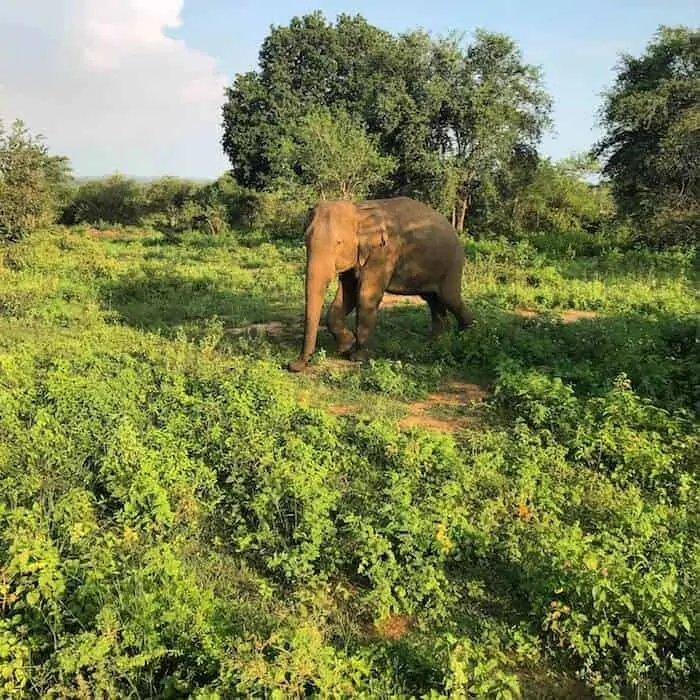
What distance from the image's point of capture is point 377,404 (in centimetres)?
805

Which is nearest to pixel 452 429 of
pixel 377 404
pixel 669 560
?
pixel 377 404

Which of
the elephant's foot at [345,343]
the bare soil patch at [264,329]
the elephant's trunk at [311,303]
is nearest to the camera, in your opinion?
the elephant's trunk at [311,303]

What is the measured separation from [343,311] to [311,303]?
124 cm

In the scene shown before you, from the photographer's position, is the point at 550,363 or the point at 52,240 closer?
the point at 550,363

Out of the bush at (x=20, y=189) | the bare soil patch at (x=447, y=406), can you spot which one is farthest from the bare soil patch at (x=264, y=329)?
the bush at (x=20, y=189)

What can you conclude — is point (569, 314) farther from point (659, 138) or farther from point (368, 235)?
point (659, 138)

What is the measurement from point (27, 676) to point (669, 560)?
155 inches

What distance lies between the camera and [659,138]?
81.8 ft

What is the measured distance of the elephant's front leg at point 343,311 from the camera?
10406 millimetres

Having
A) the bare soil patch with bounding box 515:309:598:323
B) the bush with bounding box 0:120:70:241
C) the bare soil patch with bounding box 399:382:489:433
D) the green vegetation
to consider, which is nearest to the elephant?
the green vegetation

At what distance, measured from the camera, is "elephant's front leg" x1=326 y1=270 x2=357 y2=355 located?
34.1 feet

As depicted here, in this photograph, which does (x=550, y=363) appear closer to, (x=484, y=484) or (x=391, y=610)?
(x=484, y=484)

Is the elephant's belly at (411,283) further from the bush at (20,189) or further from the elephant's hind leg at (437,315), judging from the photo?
the bush at (20,189)

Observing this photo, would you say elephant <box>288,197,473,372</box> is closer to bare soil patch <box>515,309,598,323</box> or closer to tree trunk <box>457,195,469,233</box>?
bare soil patch <box>515,309,598,323</box>
